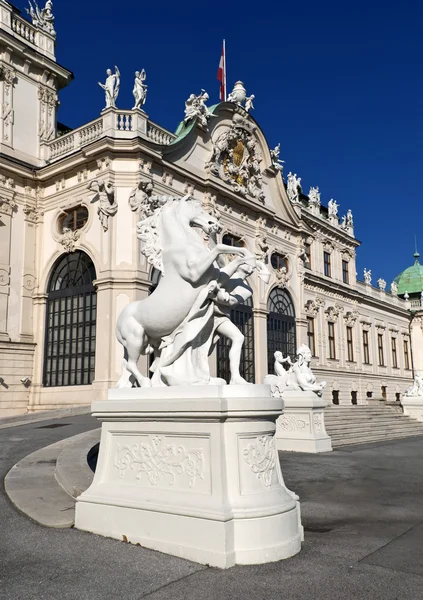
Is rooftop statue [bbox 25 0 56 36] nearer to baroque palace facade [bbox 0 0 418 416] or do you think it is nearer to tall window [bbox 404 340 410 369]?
baroque palace facade [bbox 0 0 418 416]

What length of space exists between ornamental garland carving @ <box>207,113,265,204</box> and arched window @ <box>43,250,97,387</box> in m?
7.93

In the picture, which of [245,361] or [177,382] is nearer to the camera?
[177,382]

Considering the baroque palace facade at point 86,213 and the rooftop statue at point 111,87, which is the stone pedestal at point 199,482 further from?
the rooftop statue at point 111,87

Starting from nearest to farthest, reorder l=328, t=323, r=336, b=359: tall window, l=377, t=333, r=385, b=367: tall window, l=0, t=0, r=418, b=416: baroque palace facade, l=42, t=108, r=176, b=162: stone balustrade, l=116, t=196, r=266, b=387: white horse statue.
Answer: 1. l=116, t=196, r=266, b=387: white horse statue
2. l=0, t=0, r=418, b=416: baroque palace facade
3. l=42, t=108, r=176, b=162: stone balustrade
4. l=328, t=323, r=336, b=359: tall window
5. l=377, t=333, r=385, b=367: tall window

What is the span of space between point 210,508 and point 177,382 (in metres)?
1.28

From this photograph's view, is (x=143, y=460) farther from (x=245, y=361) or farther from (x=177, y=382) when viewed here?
(x=245, y=361)

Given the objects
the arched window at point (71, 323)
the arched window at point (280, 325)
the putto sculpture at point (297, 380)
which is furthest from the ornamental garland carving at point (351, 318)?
the putto sculpture at point (297, 380)

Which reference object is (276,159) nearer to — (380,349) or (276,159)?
(276,159)

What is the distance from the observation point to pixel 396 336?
46.6 meters

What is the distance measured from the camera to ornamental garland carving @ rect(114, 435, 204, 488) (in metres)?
4.54

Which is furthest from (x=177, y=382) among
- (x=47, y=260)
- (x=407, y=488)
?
(x=47, y=260)

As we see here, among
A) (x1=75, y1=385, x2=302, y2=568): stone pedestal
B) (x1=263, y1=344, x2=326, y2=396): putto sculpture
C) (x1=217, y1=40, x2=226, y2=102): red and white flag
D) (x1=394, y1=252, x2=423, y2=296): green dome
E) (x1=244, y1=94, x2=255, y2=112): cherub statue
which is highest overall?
(x1=217, y1=40, x2=226, y2=102): red and white flag

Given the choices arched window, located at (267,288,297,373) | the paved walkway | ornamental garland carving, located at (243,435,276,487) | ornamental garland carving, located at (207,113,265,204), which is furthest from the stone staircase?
ornamental garland carving, located at (207,113,265,204)

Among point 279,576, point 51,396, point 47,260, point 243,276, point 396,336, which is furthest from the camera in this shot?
point 396,336
